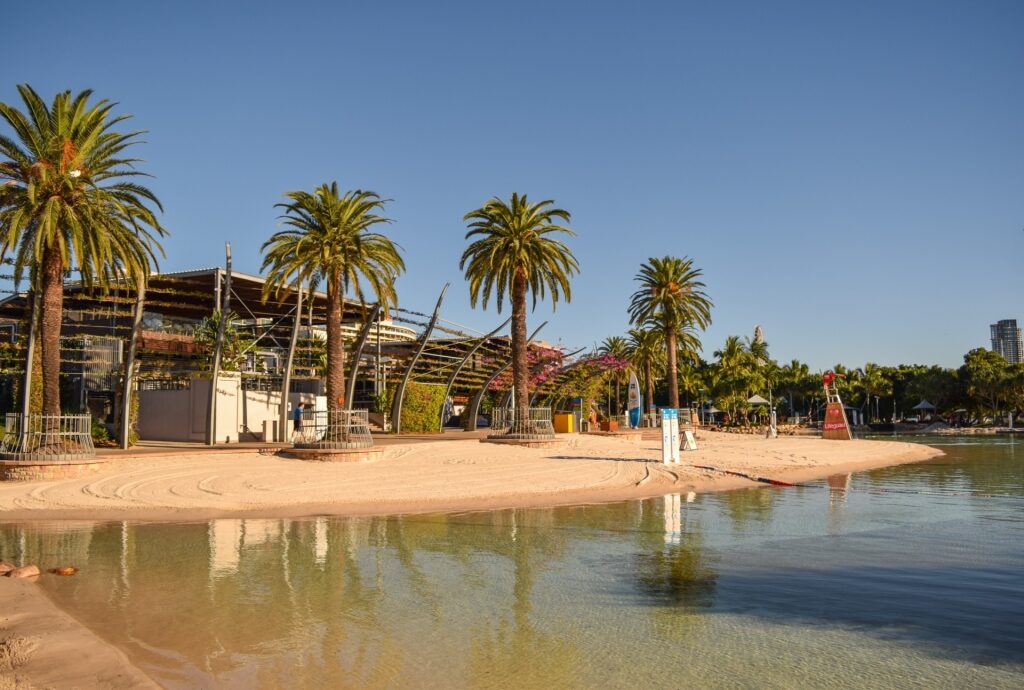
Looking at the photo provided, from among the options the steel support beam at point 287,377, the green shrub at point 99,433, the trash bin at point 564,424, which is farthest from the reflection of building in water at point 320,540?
the trash bin at point 564,424

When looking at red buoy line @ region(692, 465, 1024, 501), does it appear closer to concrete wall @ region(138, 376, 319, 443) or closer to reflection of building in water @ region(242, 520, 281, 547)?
reflection of building in water @ region(242, 520, 281, 547)

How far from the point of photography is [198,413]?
35.1m

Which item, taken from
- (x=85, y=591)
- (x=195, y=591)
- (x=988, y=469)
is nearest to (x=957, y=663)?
(x=195, y=591)

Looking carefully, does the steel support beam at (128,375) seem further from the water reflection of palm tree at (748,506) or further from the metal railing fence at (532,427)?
the water reflection of palm tree at (748,506)

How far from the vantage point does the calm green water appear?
23.9 ft

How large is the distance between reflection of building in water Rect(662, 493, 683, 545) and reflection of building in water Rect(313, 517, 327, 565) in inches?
240

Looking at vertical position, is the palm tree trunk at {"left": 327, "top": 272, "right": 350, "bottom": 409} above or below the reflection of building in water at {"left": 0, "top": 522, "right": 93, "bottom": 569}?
above

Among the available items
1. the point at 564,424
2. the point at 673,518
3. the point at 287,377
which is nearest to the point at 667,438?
the point at 673,518

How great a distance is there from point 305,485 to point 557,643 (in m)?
15.5

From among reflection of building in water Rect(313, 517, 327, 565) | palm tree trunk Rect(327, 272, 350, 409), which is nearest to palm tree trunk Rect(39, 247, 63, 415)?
palm tree trunk Rect(327, 272, 350, 409)

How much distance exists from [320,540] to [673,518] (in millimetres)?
7695

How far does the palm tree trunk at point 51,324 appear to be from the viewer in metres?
24.1

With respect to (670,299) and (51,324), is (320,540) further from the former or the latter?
(670,299)

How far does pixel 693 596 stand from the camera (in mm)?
9883
